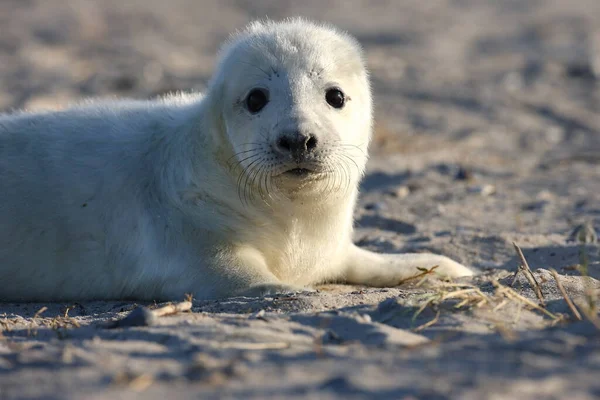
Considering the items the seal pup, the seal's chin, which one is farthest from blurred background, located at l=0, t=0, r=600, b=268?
the seal's chin

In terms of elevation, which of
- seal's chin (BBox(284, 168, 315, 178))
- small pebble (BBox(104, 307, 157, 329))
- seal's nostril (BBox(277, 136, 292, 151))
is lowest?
small pebble (BBox(104, 307, 157, 329))

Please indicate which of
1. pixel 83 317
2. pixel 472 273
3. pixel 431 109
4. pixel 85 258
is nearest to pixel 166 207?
pixel 85 258

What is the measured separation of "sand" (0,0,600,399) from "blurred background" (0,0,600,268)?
0.03 m

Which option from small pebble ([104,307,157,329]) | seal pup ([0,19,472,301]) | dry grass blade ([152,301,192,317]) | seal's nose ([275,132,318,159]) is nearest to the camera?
small pebble ([104,307,157,329])

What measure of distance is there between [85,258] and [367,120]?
5.28 ft

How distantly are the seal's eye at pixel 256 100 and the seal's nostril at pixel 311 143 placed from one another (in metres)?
0.47

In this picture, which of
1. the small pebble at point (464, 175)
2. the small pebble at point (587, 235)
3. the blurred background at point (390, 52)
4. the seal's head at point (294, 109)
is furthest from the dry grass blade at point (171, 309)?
the blurred background at point (390, 52)

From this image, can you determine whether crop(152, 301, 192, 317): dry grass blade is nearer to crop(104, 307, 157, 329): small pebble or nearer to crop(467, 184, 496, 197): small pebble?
crop(104, 307, 157, 329): small pebble

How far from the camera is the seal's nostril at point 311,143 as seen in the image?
410 cm

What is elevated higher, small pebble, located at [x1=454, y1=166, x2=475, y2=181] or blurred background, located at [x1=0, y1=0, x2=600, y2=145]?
blurred background, located at [x1=0, y1=0, x2=600, y2=145]

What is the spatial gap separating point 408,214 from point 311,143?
2579mm

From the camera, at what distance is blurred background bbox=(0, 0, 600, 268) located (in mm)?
6629

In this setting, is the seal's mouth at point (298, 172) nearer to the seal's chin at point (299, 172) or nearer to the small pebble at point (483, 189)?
the seal's chin at point (299, 172)

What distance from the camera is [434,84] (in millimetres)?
11656
